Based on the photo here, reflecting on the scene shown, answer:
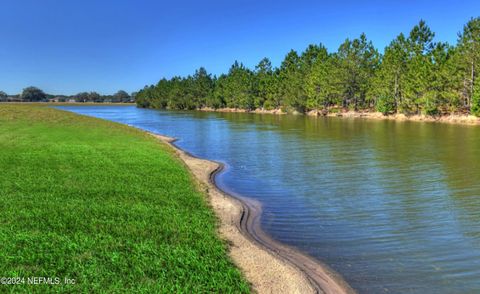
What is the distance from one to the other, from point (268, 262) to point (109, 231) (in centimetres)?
391

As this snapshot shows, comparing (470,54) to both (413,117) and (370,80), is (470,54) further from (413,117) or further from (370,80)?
(370,80)

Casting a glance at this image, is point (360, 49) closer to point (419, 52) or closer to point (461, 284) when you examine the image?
point (419, 52)

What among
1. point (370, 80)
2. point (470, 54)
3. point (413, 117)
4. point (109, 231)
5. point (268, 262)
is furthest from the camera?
point (370, 80)

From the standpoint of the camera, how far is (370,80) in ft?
292

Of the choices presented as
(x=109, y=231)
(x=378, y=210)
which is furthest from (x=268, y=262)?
(x=378, y=210)

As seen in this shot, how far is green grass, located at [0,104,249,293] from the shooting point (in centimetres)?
719

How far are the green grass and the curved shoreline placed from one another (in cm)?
41

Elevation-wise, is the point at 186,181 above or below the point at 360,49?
below

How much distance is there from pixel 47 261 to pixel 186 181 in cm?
877

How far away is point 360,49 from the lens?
94625 millimetres

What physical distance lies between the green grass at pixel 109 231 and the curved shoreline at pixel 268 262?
41 cm

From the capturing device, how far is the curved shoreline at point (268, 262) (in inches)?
305

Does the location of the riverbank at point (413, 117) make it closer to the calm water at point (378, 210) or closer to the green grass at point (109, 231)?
the calm water at point (378, 210)

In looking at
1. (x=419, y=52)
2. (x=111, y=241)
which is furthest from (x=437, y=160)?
(x=419, y=52)
